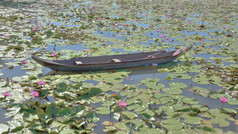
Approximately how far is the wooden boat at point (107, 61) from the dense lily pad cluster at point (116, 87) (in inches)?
5.5

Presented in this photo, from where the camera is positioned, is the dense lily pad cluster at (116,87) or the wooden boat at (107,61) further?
the wooden boat at (107,61)

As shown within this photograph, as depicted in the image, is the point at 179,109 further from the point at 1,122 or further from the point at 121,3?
the point at 121,3

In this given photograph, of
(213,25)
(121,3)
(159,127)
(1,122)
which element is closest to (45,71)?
(1,122)

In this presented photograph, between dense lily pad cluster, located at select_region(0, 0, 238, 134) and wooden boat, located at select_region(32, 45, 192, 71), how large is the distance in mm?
141

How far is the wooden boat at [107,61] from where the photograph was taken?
5.01 meters

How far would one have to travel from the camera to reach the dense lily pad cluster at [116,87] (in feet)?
11.2

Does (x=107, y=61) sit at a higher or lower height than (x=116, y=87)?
higher

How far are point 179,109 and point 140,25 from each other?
6794mm

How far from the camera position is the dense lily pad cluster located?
341cm

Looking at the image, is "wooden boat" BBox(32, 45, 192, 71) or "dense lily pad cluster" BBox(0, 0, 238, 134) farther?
"wooden boat" BBox(32, 45, 192, 71)

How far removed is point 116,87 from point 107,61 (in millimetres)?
1249

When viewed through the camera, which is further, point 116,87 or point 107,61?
point 107,61

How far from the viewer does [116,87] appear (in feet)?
15.1

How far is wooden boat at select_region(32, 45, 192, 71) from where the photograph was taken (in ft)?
16.4
